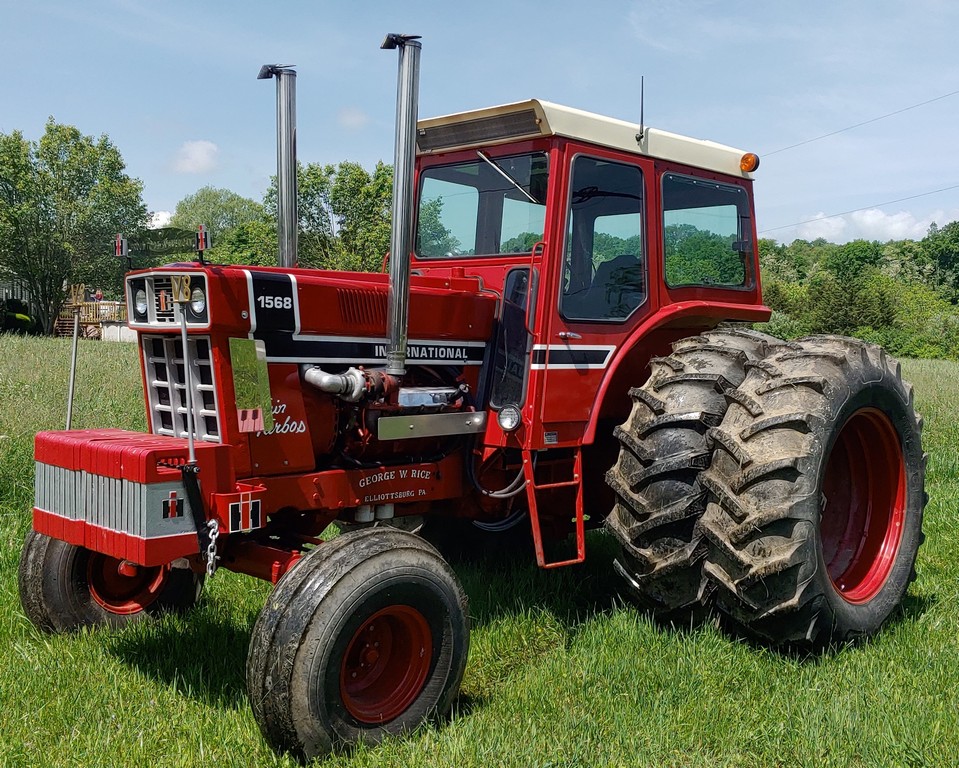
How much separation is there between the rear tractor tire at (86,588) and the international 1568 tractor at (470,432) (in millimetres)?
13

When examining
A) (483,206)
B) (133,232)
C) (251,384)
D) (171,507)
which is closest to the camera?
(171,507)

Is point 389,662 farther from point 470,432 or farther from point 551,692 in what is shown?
point 470,432

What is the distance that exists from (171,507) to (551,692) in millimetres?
1851

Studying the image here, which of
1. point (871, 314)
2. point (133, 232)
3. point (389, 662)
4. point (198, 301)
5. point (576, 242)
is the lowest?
point (389, 662)

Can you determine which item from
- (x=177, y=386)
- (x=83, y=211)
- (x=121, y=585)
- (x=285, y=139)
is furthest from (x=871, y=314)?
(x=177, y=386)

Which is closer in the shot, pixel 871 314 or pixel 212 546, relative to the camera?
pixel 212 546

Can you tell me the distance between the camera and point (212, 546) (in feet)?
11.9

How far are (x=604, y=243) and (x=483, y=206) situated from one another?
744mm

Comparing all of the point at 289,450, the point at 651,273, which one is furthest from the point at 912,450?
the point at 289,450

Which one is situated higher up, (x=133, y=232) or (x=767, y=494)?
(x=133, y=232)

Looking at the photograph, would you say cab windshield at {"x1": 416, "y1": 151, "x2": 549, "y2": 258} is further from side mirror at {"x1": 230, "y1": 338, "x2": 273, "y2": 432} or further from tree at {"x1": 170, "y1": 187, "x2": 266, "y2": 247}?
tree at {"x1": 170, "y1": 187, "x2": 266, "y2": 247}

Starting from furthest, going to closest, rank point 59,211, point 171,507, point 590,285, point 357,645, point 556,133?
point 59,211 < point 590,285 < point 556,133 < point 357,645 < point 171,507

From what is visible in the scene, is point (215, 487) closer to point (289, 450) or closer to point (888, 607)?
point (289, 450)

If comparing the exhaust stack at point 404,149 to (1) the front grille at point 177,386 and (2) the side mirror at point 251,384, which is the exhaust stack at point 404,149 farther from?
(1) the front grille at point 177,386
